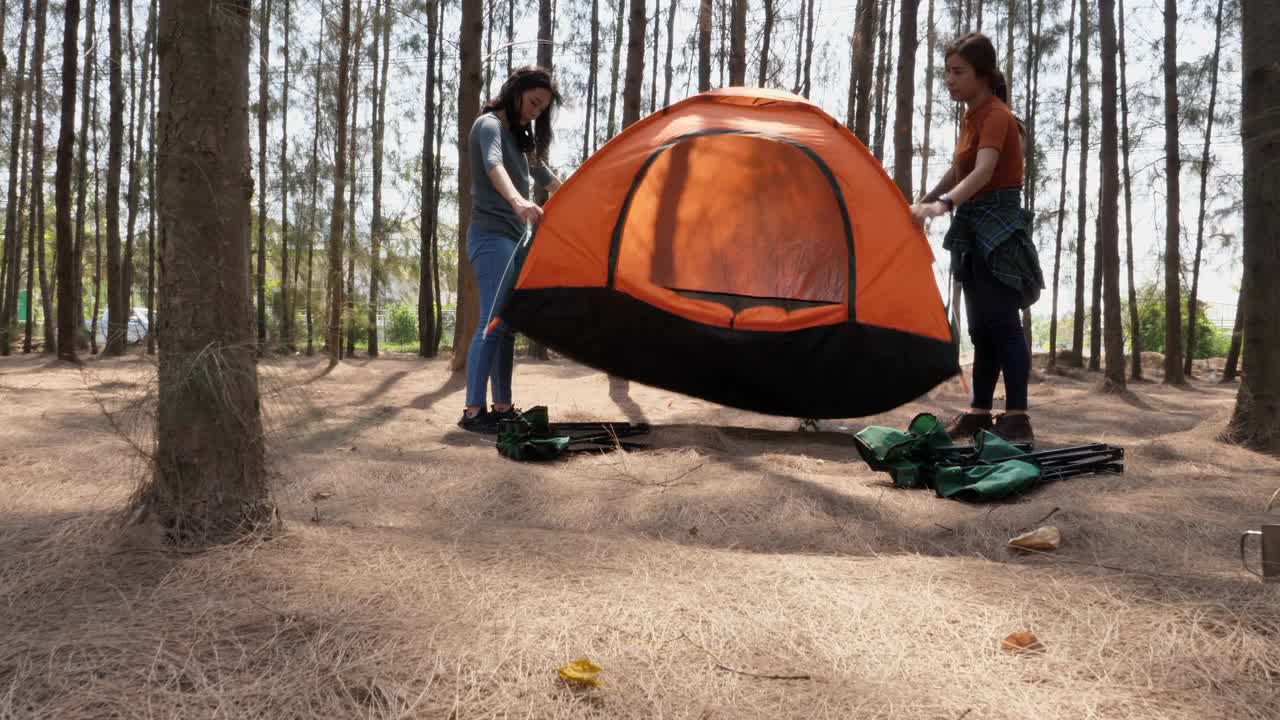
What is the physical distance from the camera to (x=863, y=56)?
27.0 feet

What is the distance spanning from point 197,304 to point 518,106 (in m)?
2.42

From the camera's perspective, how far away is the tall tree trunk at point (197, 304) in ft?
5.02

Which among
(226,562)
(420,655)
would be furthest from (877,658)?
(226,562)

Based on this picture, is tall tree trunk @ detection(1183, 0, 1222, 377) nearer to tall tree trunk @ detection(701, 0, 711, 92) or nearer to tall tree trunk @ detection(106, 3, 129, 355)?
tall tree trunk @ detection(701, 0, 711, 92)

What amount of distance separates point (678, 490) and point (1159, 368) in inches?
624

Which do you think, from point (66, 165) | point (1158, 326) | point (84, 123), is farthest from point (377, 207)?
point (1158, 326)

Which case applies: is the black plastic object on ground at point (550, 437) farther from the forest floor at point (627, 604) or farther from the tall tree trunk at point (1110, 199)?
the tall tree trunk at point (1110, 199)

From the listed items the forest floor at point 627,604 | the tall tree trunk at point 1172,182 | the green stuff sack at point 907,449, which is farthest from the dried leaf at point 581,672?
the tall tree trunk at point 1172,182

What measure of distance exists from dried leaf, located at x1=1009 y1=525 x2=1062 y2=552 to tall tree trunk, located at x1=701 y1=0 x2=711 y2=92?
6.16 metres

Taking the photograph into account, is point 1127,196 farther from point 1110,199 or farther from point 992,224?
point 992,224

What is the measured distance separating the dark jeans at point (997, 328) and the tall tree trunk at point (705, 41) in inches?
180

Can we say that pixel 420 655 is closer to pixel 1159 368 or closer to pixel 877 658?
pixel 877 658

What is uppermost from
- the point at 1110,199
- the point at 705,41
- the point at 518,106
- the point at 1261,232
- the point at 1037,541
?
the point at 705,41

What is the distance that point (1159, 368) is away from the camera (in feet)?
48.9
